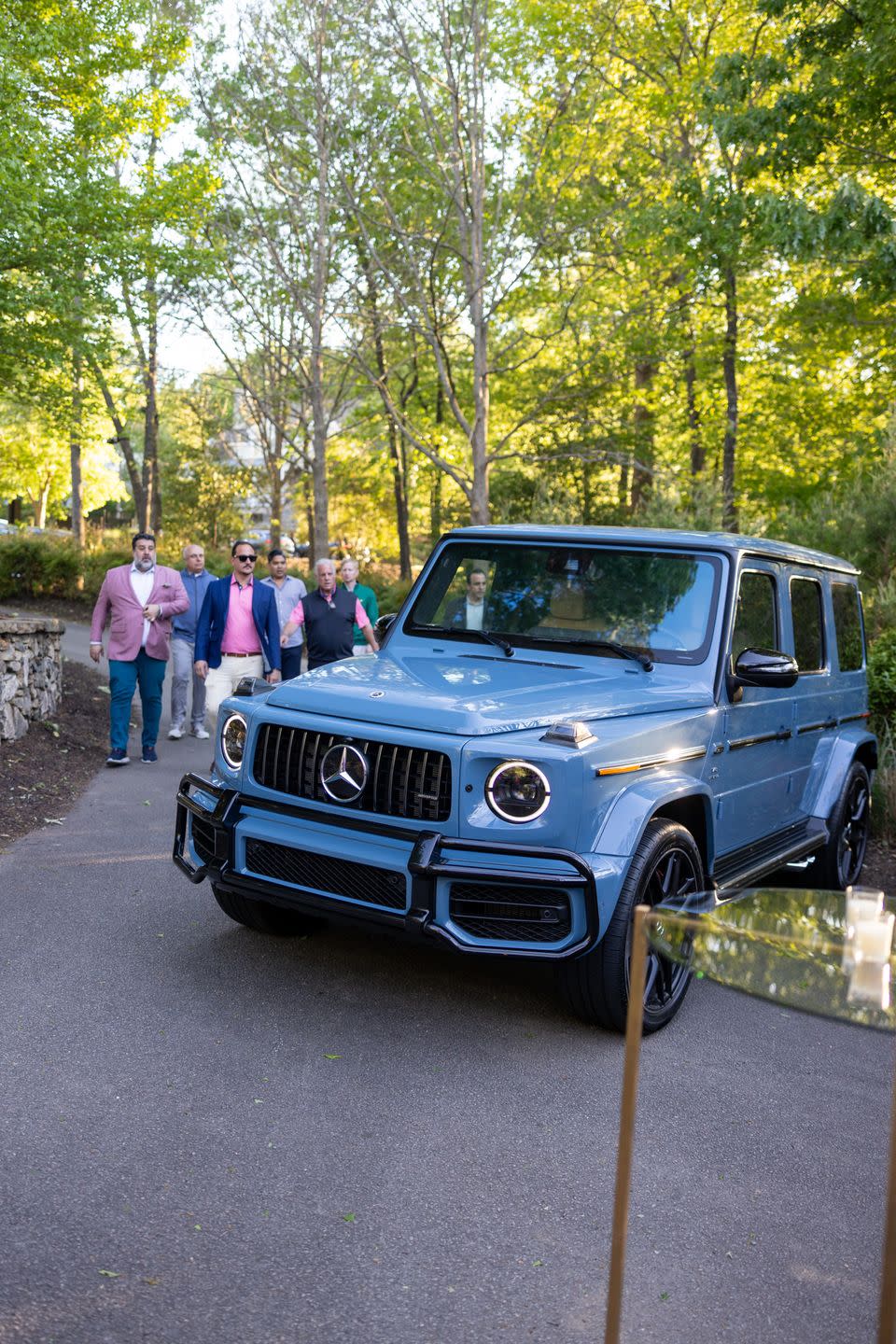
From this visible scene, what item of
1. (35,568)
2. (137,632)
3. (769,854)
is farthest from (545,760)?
(35,568)

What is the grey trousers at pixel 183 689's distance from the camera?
462 inches

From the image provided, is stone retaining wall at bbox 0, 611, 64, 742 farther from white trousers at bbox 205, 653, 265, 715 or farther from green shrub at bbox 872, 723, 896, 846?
green shrub at bbox 872, 723, 896, 846

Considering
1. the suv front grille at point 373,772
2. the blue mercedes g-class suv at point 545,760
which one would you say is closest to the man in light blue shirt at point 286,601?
the blue mercedes g-class suv at point 545,760

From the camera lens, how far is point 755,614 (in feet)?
18.9

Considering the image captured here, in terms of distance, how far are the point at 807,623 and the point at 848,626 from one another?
3.06 ft

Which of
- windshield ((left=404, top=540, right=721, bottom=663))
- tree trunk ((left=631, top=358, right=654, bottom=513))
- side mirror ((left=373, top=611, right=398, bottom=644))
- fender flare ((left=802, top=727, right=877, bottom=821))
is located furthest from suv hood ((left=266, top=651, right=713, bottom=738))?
tree trunk ((left=631, top=358, right=654, bottom=513))

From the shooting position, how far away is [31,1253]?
3.03 metres

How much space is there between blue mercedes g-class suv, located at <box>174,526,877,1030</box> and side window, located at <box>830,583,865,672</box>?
0.51 meters

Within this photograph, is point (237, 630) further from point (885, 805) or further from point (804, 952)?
point (804, 952)

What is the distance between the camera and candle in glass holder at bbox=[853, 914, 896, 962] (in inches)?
85.4

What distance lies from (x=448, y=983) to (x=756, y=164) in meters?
10.5

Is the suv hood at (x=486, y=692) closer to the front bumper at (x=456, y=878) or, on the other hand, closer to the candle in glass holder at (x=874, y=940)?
the front bumper at (x=456, y=878)

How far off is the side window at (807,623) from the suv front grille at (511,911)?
2662 mm

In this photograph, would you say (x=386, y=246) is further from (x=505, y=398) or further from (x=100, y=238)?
(x=100, y=238)
